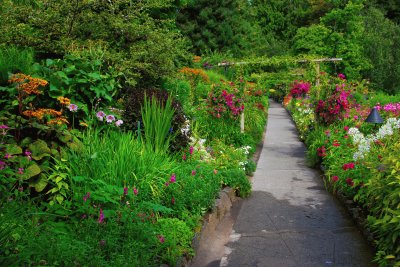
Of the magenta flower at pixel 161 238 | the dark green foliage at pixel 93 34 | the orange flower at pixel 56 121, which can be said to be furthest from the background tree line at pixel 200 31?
the magenta flower at pixel 161 238

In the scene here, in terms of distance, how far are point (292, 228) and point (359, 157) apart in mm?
1685

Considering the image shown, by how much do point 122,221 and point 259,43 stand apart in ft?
109

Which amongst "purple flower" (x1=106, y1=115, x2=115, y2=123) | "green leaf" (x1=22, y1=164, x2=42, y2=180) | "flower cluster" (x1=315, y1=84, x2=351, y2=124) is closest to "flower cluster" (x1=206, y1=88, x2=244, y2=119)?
"flower cluster" (x1=315, y1=84, x2=351, y2=124)

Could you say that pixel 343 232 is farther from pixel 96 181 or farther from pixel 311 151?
pixel 311 151

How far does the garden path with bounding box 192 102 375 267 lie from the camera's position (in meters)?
4.58

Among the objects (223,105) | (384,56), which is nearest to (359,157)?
(223,105)

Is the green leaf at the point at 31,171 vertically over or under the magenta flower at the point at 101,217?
over

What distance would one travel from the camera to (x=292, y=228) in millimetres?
5520

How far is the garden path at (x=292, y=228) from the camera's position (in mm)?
4582

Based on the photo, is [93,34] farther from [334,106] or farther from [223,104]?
[334,106]

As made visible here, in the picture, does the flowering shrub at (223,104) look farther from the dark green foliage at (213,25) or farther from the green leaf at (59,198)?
the dark green foliage at (213,25)

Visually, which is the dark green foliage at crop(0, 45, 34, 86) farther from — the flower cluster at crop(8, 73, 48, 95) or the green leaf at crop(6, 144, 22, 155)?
the green leaf at crop(6, 144, 22, 155)

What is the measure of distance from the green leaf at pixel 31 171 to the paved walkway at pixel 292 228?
204 centimetres

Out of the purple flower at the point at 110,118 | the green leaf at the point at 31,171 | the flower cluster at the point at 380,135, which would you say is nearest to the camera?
the green leaf at the point at 31,171
